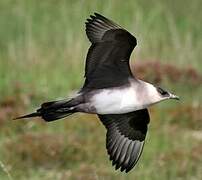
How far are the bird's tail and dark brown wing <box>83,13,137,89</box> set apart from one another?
0.31m

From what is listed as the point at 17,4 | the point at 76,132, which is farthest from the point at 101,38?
the point at 17,4

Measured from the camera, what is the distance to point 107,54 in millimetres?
6359

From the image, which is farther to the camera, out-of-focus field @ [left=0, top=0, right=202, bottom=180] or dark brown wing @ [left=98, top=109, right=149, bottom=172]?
out-of-focus field @ [left=0, top=0, right=202, bottom=180]

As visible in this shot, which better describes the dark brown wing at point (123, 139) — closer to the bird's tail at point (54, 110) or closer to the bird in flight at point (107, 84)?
the bird in flight at point (107, 84)

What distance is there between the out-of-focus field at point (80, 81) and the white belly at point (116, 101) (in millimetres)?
1789

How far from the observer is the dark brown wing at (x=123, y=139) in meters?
6.93

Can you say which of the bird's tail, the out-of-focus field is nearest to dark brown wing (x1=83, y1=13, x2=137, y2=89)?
the bird's tail

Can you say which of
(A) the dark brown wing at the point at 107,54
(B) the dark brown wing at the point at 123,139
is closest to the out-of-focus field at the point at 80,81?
(B) the dark brown wing at the point at 123,139

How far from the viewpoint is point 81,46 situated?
11891mm

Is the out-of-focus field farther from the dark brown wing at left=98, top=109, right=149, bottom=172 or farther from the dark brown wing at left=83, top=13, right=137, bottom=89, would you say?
the dark brown wing at left=83, top=13, right=137, bottom=89

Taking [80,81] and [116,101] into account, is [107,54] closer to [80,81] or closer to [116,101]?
[116,101]

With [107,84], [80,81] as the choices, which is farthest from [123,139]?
[80,81]

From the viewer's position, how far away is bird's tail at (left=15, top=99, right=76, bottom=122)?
19.9 feet

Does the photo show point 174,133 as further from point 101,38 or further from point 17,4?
point 17,4
